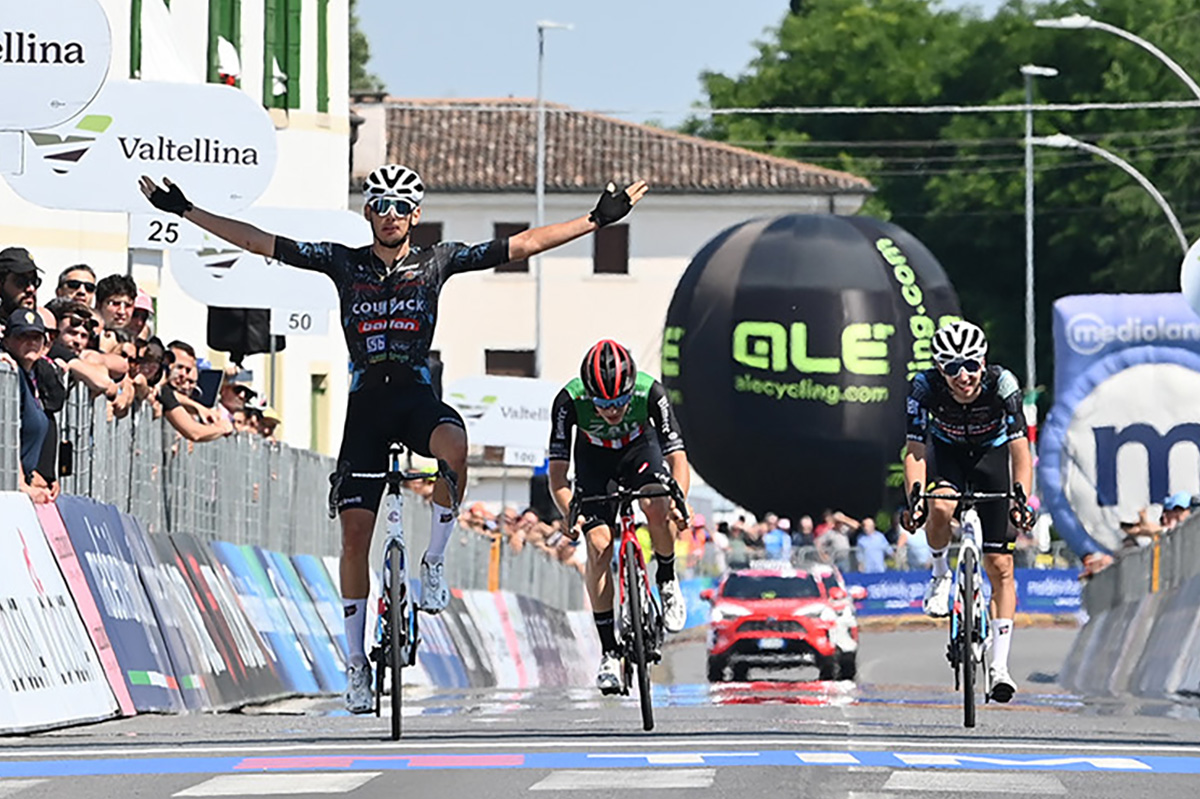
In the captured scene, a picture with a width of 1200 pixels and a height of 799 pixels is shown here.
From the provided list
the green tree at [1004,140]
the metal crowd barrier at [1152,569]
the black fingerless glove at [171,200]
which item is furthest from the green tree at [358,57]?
the black fingerless glove at [171,200]

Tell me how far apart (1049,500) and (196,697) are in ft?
88.4

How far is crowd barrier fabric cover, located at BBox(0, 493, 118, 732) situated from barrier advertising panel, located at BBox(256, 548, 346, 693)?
5.72 m

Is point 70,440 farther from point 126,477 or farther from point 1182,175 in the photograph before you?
point 1182,175

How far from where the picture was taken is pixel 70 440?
17.5m

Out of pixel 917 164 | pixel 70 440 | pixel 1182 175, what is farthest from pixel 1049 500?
pixel 917 164

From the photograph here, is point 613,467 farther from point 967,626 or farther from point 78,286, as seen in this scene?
point 78,286

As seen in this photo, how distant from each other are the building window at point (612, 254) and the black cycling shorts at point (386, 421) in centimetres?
7492

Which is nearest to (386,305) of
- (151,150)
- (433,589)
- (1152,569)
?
(433,589)

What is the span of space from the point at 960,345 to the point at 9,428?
16.7ft

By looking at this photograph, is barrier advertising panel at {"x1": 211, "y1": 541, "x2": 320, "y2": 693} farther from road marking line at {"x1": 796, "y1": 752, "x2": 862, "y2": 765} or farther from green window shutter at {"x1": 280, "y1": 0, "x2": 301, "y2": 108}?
green window shutter at {"x1": 280, "y1": 0, "x2": 301, "y2": 108}

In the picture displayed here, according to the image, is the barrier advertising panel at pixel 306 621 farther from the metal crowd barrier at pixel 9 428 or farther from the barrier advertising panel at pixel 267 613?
the metal crowd barrier at pixel 9 428

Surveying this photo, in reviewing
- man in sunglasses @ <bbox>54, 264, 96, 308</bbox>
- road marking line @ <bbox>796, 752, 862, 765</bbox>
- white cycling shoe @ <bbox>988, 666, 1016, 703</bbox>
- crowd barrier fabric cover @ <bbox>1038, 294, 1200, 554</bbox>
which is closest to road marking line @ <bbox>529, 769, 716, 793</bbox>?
road marking line @ <bbox>796, 752, 862, 765</bbox>

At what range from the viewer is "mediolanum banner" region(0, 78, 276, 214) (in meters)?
19.5

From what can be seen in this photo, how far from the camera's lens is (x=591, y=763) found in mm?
12766
